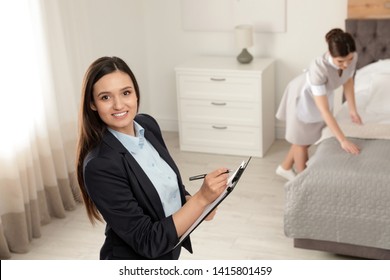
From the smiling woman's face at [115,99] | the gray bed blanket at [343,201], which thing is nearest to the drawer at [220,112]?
the gray bed blanket at [343,201]

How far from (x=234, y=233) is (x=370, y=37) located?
1863mm

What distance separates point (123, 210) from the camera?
5.07ft

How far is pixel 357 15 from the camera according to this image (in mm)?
4418

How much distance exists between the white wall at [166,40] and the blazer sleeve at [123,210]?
2.66 metres

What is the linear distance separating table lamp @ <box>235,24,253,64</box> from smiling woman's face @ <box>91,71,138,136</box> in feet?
10.1

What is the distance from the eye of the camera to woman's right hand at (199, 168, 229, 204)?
1537mm

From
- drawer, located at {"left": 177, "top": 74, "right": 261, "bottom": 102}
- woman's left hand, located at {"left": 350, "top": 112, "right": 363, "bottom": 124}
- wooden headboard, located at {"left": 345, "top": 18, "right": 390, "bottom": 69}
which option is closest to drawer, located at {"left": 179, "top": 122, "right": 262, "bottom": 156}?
drawer, located at {"left": 177, "top": 74, "right": 261, "bottom": 102}

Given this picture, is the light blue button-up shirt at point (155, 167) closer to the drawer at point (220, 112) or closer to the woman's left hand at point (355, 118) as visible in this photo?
the woman's left hand at point (355, 118)

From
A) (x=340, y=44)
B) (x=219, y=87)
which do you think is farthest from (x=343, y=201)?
(x=219, y=87)

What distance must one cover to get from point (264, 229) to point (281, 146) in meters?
1.39

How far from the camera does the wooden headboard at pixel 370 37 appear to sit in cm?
437

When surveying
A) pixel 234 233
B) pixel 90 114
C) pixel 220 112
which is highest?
pixel 90 114

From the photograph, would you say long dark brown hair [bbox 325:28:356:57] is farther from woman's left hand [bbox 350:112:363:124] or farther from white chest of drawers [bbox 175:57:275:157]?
white chest of drawers [bbox 175:57:275:157]

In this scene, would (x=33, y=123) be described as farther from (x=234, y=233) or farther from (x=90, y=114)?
(x=90, y=114)
